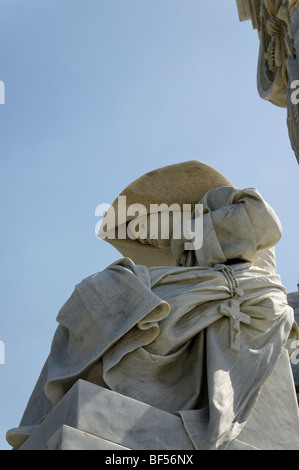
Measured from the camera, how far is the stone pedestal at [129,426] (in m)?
5.11

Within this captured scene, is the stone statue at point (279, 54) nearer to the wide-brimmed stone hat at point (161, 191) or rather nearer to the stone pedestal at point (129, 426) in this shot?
the wide-brimmed stone hat at point (161, 191)

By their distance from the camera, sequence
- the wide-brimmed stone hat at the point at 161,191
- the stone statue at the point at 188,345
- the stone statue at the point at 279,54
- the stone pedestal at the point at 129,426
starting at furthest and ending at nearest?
the stone statue at the point at 279,54, the wide-brimmed stone hat at the point at 161,191, the stone statue at the point at 188,345, the stone pedestal at the point at 129,426

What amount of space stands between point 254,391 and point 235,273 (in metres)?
1.04

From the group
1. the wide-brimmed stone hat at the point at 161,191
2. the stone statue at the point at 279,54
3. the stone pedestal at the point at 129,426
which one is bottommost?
the stone pedestal at the point at 129,426

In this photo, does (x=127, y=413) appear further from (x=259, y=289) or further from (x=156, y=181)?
(x=156, y=181)

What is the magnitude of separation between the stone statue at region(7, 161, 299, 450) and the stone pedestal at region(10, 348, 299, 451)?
0.05 ft

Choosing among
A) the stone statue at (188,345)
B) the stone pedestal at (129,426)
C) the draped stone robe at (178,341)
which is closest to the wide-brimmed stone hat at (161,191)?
the stone statue at (188,345)

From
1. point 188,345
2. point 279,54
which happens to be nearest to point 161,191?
point 188,345

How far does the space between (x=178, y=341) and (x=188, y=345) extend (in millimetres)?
155

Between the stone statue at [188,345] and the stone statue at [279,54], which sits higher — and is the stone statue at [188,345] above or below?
below

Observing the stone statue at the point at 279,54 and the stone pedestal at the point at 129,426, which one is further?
the stone statue at the point at 279,54

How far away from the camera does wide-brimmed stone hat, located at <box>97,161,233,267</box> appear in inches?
327

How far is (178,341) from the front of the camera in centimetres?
601

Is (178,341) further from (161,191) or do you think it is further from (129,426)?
(161,191)
